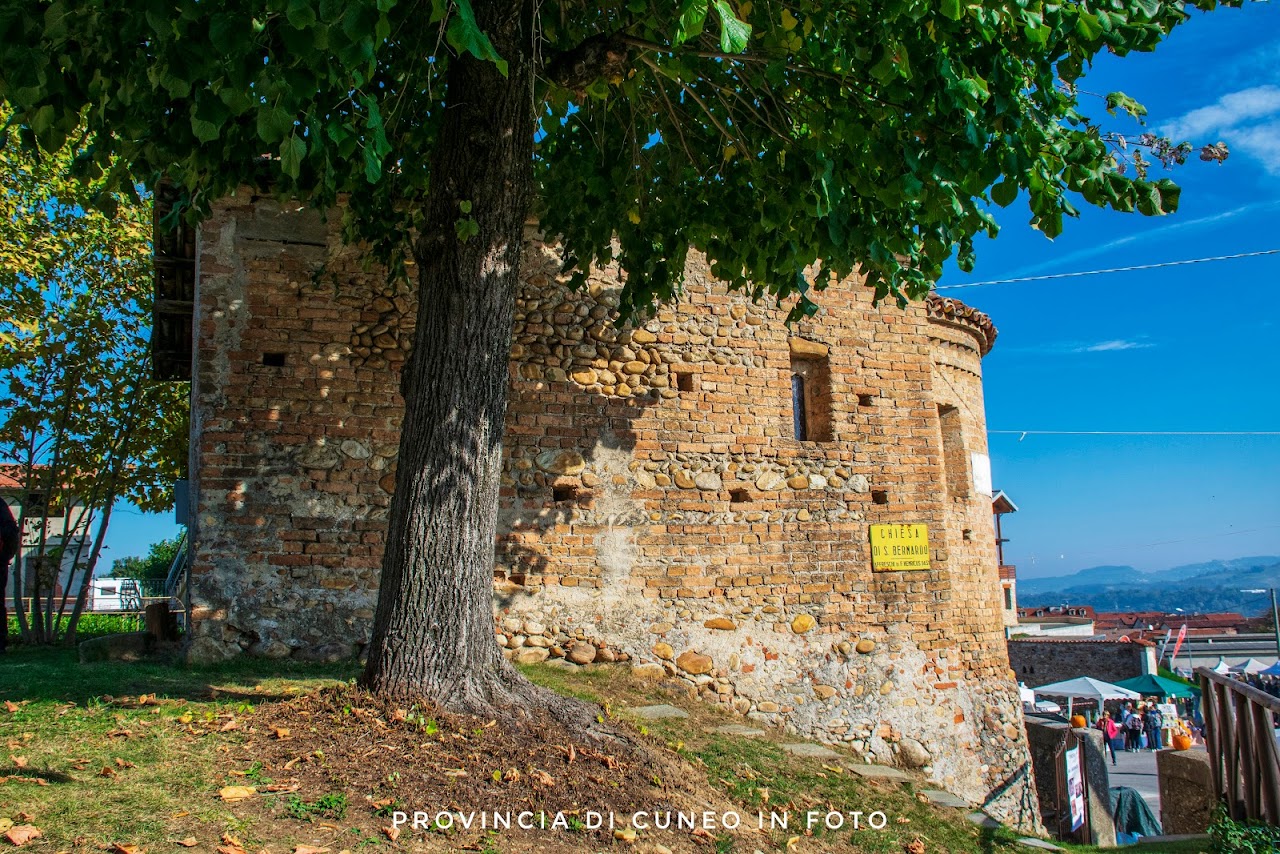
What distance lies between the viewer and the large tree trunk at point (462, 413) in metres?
4.91

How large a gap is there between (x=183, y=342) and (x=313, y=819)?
7.75 m

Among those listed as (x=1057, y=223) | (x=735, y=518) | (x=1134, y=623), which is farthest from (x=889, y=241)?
(x=1134, y=623)

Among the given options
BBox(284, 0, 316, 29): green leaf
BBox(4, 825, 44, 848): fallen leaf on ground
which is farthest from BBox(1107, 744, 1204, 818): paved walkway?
BBox(284, 0, 316, 29): green leaf

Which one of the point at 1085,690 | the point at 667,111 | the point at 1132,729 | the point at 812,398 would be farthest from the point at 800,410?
the point at 1132,729

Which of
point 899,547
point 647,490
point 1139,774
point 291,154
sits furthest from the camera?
point 1139,774

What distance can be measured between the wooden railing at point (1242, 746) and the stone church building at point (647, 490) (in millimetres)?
1763

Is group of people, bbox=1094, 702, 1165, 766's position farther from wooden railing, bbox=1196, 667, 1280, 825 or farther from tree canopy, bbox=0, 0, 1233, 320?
tree canopy, bbox=0, 0, 1233, 320

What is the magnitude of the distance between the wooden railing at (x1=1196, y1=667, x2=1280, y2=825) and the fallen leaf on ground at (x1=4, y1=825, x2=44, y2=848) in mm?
7654

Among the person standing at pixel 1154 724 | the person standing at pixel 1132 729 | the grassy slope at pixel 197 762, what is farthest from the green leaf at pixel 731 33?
the person standing at pixel 1154 724

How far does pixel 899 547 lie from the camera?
9.09 meters

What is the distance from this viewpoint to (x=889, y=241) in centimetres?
575

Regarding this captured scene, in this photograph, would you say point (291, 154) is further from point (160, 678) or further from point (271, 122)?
point (160, 678)

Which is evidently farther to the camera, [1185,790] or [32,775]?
[1185,790]

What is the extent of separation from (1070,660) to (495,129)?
32.0m
